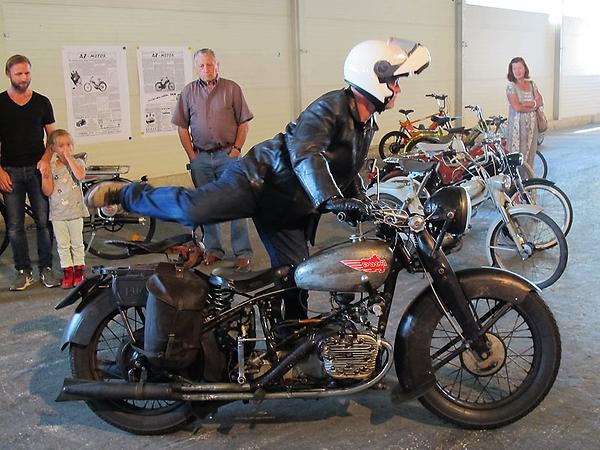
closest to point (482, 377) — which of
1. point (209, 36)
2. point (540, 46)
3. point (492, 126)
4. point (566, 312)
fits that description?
point (566, 312)

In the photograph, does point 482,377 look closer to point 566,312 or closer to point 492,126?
point 566,312

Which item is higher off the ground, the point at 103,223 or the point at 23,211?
the point at 23,211

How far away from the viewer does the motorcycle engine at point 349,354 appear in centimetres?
320

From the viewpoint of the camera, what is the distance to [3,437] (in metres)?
3.47

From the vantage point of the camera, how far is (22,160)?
5.70 metres

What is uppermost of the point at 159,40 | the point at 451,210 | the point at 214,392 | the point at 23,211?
the point at 159,40

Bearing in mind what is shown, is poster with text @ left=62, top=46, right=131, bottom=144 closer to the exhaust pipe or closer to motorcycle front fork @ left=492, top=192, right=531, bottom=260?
motorcycle front fork @ left=492, top=192, right=531, bottom=260

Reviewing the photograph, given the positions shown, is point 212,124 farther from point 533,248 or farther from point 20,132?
point 533,248

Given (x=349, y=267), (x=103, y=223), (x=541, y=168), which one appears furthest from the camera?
(x=541, y=168)

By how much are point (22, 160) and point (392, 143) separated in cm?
836

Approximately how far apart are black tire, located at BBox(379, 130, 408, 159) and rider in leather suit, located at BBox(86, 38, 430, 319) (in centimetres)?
879

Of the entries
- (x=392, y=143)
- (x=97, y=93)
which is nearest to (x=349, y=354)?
(x=97, y=93)

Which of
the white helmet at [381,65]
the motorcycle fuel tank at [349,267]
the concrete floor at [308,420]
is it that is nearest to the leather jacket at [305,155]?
the white helmet at [381,65]

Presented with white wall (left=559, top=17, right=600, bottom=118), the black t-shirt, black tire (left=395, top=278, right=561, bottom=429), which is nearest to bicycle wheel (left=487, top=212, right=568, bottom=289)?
black tire (left=395, top=278, right=561, bottom=429)
